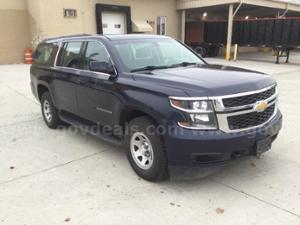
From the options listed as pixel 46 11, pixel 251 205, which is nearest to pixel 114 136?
pixel 251 205

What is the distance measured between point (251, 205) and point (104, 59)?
276cm

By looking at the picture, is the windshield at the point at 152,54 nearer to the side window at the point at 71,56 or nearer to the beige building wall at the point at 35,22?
the side window at the point at 71,56

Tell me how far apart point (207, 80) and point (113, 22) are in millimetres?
18834

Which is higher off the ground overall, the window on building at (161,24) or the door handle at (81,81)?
the window on building at (161,24)

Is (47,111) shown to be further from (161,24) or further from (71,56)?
(161,24)

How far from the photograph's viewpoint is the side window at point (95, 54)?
14.8 feet

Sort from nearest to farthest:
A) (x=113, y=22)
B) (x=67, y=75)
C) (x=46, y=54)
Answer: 1. (x=67, y=75)
2. (x=46, y=54)
3. (x=113, y=22)

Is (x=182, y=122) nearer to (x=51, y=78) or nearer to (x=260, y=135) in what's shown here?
(x=260, y=135)

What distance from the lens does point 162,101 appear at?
357 cm

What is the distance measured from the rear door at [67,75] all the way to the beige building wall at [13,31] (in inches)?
615

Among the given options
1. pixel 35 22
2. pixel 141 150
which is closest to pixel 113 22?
pixel 35 22

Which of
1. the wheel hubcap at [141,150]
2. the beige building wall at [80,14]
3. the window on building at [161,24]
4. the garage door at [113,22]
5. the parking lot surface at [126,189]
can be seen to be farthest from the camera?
the window on building at [161,24]

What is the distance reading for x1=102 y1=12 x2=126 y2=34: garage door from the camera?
68.5 ft

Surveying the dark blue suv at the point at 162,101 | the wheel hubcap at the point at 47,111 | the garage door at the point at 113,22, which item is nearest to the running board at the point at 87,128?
the dark blue suv at the point at 162,101
